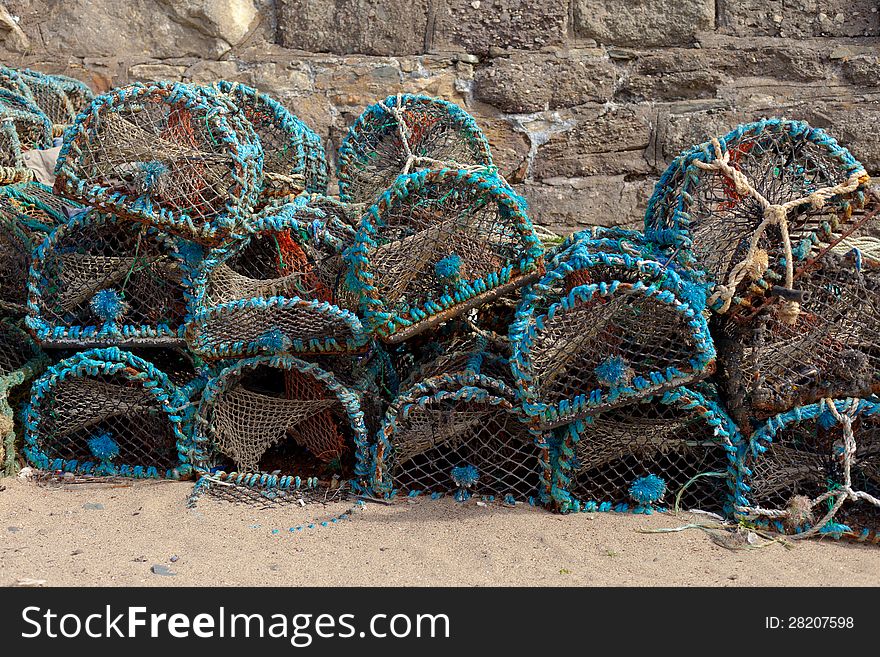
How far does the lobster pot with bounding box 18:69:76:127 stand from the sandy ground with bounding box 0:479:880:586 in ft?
7.32

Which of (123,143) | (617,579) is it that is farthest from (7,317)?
(617,579)

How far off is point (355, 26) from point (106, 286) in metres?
2.28

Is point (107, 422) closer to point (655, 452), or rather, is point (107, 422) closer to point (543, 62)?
point (655, 452)

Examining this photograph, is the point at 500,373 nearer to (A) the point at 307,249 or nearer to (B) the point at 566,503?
(B) the point at 566,503

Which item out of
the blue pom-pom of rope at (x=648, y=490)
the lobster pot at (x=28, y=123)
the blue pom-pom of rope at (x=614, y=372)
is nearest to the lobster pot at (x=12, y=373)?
the lobster pot at (x=28, y=123)

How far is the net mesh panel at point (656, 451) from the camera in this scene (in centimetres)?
252

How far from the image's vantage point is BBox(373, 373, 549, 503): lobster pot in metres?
2.55

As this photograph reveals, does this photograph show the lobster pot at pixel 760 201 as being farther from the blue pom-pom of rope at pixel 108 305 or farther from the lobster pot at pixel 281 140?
the blue pom-pom of rope at pixel 108 305

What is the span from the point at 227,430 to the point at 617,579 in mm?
1416

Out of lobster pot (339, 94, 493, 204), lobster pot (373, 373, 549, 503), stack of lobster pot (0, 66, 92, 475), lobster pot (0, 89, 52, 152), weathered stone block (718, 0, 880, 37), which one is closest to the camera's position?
lobster pot (373, 373, 549, 503)

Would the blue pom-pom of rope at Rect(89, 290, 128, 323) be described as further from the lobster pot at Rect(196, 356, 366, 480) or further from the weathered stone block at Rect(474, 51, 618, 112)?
the weathered stone block at Rect(474, 51, 618, 112)

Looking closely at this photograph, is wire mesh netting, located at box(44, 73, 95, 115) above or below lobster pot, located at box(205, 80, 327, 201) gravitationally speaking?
above

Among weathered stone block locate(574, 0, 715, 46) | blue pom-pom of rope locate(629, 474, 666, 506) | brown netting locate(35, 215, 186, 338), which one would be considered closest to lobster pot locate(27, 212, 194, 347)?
brown netting locate(35, 215, 186, 338)

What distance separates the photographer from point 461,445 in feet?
9.16
